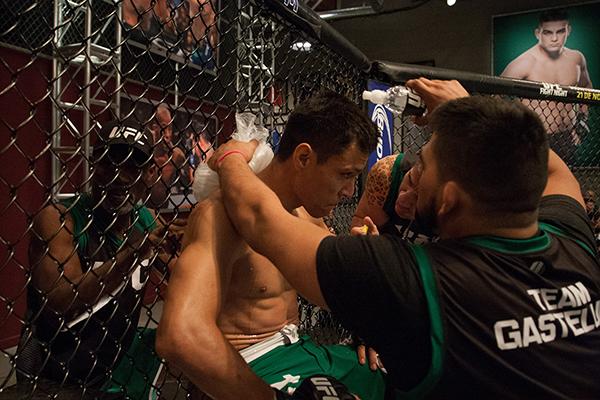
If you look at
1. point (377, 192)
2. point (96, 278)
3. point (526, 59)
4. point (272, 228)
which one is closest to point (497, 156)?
point (272, 228)

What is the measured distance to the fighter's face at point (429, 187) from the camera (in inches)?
40.4

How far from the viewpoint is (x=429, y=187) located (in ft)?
3.41

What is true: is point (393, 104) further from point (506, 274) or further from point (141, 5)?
point (141, 5)

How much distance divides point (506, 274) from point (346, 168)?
67 centimetres

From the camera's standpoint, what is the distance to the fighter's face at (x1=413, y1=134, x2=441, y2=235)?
40.4 inches

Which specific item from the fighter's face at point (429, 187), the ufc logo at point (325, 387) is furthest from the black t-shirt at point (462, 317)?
the ufc logo at point (325, 387)

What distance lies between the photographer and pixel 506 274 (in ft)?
3.06

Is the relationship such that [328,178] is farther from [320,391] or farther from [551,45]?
[551,45]

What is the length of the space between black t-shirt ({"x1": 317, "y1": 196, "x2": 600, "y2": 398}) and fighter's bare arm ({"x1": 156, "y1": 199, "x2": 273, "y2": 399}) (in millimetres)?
276

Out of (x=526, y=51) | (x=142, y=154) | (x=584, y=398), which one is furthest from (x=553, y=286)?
(x=526, y=51)

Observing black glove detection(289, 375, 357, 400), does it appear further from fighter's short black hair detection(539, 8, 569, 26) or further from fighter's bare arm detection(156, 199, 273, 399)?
fighter's short black hair detection(539, 8, 569, 26)

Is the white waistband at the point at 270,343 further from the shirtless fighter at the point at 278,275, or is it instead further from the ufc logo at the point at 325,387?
the ufc logo at the point at 325,387

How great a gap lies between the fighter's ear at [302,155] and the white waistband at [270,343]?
1.81 ft

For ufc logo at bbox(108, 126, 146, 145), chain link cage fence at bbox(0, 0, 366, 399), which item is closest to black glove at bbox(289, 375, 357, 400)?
chain link cage fence at bbox(0, 0, 366, 399)
